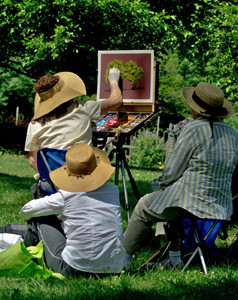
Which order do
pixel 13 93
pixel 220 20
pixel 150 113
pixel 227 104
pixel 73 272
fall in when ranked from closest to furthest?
1. pixel 73 272
2. pixel 227 104
3. pixel 150 113
4. pixel 220 20
5. pixel 13 93

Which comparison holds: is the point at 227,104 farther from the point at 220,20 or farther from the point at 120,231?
the point at 220,20

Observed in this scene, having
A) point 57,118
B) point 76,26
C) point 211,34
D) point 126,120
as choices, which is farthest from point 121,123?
point 211,34

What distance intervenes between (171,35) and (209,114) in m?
7.83

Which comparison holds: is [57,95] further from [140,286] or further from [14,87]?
[14,87]

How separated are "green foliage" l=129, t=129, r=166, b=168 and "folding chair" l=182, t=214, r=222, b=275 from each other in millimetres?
9884

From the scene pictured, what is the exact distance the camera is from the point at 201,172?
10.8 ft

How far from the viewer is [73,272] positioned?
10.1ft

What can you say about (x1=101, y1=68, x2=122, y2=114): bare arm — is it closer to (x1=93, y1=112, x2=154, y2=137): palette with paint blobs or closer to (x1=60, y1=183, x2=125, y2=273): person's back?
(x1=93, y1=112, x2=154, y2=137): palette with paint blobs

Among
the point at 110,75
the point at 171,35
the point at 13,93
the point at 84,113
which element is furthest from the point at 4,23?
the point at 84,113

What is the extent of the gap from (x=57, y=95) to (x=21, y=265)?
1.40 meters

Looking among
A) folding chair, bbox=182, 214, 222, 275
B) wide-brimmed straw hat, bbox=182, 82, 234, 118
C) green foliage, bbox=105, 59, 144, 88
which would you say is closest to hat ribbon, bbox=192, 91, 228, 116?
wide-brimmed straw hat, bbox=182, 82, 234, 118

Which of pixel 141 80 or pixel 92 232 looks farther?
pixel 141 80

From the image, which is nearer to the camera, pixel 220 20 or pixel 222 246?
pixel 222 246

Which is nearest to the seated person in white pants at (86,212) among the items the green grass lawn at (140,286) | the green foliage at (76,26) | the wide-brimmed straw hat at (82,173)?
the wide-brimmed straw hat at (82,173)
